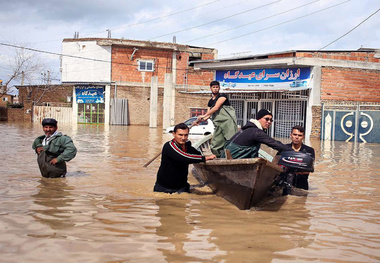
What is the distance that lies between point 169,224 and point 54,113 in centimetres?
3485

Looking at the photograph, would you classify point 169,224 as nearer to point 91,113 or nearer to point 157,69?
point 157,69

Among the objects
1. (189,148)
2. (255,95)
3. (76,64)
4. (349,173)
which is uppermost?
(76,64)

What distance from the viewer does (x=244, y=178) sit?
542 centimetres

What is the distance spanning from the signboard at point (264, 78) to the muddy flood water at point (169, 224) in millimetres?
14551

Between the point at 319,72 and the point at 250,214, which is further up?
the point at 319,72

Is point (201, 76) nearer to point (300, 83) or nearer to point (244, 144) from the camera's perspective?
point (300, 83)

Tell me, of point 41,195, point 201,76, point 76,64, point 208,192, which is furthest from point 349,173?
point 76,64

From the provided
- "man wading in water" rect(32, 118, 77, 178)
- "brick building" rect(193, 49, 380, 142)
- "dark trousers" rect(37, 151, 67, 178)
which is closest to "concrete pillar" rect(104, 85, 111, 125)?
"brick building" rect(193, 49, 380, 142)

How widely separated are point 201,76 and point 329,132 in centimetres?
1747

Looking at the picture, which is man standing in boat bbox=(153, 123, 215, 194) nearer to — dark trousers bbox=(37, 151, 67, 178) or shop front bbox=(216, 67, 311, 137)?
dark trousers bbox=(37, 151, 67, 178)

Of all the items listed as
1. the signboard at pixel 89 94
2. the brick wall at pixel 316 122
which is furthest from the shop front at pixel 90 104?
the brick wall at pixel 316 122

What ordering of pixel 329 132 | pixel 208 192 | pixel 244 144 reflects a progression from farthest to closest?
pixel 329 132, pixel 208 192, pixel 244 144

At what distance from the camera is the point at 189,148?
6215mm

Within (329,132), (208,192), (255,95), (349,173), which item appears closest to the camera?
(208,192)
